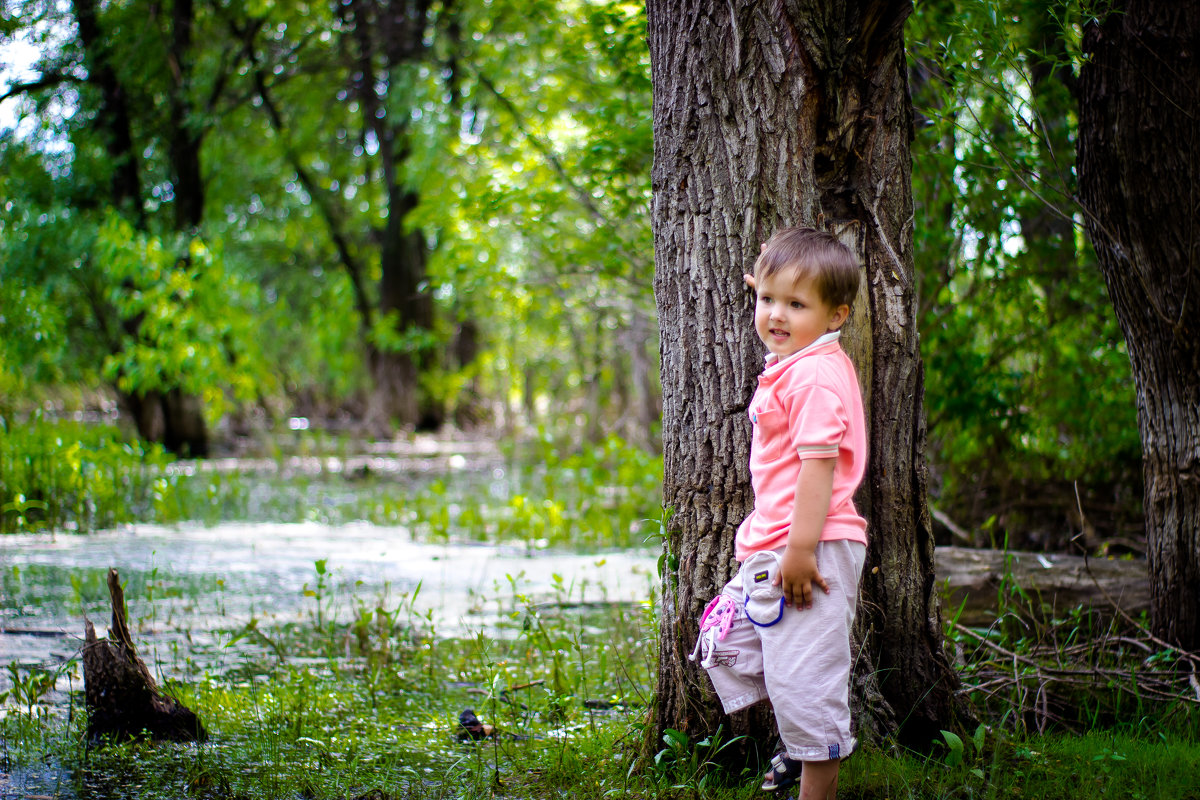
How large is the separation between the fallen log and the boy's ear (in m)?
2.23

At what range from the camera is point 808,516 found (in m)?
2.23

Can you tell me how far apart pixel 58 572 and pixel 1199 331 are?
6.13m

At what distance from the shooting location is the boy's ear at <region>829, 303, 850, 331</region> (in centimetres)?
248

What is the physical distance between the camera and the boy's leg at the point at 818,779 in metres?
2.30

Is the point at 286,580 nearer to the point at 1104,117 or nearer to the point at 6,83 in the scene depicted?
the point at 1104,117

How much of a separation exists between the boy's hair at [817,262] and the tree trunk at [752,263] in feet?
0.89

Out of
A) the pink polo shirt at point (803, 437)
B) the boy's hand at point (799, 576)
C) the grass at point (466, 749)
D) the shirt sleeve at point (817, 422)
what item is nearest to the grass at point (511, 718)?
the grass at point (466, 749)

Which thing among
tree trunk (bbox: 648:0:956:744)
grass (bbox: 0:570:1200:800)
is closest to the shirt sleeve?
tree trunk (bbox: 648:0:956:744)

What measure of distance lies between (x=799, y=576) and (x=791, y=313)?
2.28 ft

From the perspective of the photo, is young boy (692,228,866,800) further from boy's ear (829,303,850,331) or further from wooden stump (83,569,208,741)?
wooden stump (83,569,208,741)

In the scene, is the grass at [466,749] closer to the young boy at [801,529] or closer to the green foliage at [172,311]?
the young boy at [801,529]

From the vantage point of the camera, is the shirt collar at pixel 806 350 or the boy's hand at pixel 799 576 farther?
the shirt collar at pixel 806 350

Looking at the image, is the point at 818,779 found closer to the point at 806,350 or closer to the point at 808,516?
the point at 808,516

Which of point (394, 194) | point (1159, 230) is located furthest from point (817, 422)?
point (394, 194)
